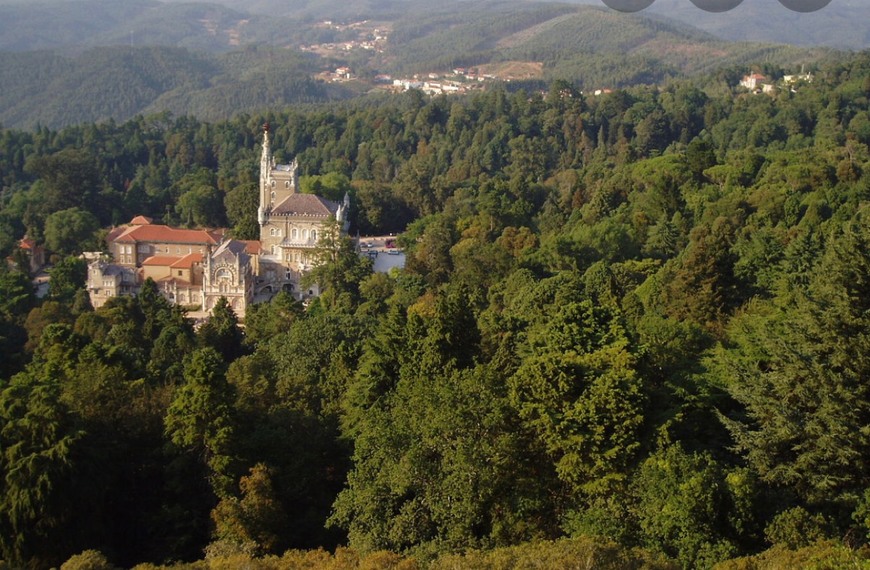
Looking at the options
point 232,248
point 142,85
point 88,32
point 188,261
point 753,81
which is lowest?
point 142,85

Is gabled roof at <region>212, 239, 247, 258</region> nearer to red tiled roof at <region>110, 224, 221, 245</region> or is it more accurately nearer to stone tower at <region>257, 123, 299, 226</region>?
red tiled roof at <region>110, 224, 221, 245</region>

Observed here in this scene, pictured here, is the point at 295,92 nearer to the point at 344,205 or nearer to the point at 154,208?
the point at 154,208

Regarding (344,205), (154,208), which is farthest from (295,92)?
(344,205)

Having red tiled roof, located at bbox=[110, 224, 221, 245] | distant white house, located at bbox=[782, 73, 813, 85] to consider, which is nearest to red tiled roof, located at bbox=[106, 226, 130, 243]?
red tiled roof, located at bbox=[110, 224, 221, 245]

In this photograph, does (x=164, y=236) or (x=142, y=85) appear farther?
(x=142, y=85)

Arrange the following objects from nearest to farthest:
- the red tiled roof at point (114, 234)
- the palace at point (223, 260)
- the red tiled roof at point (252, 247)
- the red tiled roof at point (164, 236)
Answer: the palace at point (223, 260)
the red tiled roof at point (252, 247)
the red tiled roof at point (164, 236)
the red tiled roof at point (114, 234)

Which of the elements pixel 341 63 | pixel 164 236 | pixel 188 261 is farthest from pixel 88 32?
pixel 188 261

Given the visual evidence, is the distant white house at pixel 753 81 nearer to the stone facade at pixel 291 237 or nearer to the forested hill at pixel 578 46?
the forested hill at pixel 578 46

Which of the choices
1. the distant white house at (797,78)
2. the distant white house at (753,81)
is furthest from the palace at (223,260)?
the distant white house at (753,81)

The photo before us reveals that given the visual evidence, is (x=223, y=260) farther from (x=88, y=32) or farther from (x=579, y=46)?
(x=88, y=32)
